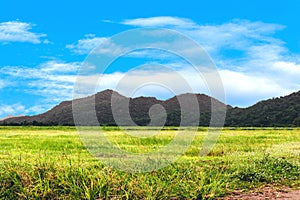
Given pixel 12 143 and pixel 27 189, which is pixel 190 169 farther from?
pixel 12 143

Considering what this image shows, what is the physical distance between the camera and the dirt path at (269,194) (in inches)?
291

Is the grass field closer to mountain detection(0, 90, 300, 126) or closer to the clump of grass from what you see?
the clump of grass

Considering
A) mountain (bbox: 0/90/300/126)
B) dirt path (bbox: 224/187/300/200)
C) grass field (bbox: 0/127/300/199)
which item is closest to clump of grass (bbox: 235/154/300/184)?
grass field (bbox: 0/127/300/199)

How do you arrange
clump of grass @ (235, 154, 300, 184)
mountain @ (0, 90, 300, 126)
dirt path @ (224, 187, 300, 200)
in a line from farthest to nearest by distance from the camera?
mountain @ (0, 90, 300, 126) → clump of grass @ (235, 154, 300, 184) → dirt path @ (224, 187, 300, 200)

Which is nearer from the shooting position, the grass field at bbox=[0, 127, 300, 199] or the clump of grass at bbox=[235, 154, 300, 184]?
the grass field at bbox=[0, 127, 300, 199]

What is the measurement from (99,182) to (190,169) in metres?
1.94

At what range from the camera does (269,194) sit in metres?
7.63

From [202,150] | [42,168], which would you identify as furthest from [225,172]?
[202,150]

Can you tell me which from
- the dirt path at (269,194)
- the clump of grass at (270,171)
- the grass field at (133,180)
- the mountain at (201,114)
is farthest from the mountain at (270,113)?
the dirt path at (269,194)

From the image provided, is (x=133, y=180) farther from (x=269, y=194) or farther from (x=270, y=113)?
(x=270, y=113)

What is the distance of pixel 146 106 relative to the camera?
36531mm

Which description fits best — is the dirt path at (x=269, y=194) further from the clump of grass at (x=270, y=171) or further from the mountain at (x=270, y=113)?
the mountain at (x=270, y=113)

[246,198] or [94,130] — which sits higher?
[94,130]

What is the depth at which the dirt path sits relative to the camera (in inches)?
291
